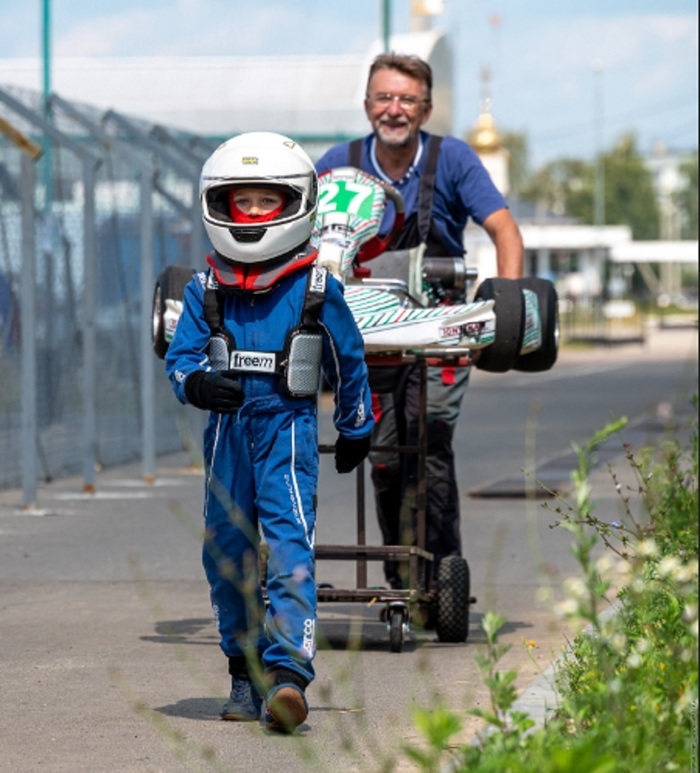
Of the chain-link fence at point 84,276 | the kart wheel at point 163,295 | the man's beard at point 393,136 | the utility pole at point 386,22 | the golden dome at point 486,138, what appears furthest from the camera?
the golden dome at point 486,138

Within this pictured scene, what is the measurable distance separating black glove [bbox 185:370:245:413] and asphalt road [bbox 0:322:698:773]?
63 cm

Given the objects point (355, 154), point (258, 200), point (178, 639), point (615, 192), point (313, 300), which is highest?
point (615, 192)

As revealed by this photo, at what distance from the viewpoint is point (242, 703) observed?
20.6 ft

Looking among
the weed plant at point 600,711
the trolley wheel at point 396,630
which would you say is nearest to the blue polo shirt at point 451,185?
the trolley wheel at point 396,630

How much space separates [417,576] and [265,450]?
178 centimetres

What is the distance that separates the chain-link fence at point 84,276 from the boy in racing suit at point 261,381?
19.6ft

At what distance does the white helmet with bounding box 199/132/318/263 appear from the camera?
6332 mm

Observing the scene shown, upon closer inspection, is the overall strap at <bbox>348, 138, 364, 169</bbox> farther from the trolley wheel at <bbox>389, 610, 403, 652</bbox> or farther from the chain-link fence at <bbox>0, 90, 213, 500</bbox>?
Result: the chain-link fence at <bbox>0, 90, 213, 500</bbox>

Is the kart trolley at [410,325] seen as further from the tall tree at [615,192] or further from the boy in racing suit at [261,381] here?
the tall tree at [615,192]

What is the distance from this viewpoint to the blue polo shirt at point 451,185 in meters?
8.30

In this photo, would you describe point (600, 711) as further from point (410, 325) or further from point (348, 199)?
point (348, 199)

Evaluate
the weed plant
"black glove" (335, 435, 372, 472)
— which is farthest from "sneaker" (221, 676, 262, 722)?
the weed plant

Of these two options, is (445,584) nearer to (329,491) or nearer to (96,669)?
(96,669)

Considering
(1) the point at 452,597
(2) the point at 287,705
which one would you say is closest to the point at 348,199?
(1) the point at 452,597
